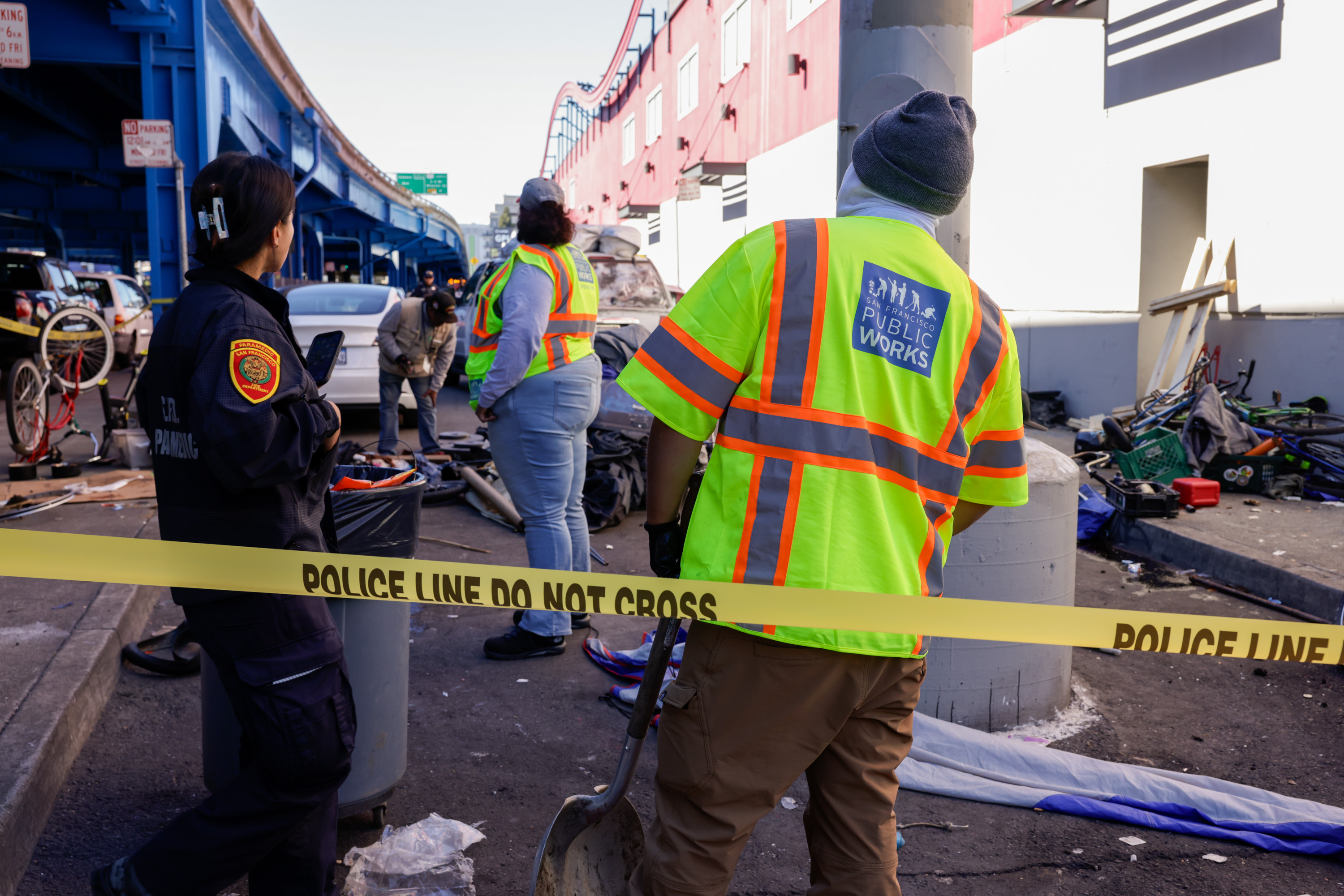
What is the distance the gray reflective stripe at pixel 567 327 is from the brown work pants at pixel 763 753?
2.85m

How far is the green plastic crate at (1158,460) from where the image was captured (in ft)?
27.2

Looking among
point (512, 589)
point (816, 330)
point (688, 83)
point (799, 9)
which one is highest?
point (688, 83)

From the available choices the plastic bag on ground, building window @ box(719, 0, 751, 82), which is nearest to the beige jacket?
the plastic bag on ground

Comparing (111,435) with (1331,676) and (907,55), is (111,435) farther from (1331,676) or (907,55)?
(1331,676)

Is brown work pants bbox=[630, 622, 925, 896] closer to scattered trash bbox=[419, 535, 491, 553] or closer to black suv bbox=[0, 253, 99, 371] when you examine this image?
scattered trash bbox=[419, 535, 491, 553]

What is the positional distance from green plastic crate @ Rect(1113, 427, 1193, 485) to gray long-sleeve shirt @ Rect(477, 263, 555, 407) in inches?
221

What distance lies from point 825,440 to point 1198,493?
6731 millimetres

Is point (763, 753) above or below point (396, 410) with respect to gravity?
below

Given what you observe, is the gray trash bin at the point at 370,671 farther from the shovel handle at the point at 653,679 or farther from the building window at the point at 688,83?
the building window at the point at 688,83

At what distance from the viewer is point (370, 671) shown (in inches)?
121

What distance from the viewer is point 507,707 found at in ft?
14.1

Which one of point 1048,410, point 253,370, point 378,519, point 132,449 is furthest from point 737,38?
point 253,370

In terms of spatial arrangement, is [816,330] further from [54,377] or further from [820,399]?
[54,377]

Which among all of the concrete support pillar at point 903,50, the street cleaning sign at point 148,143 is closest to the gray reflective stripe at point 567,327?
the concrete support pillar at point 903,50
